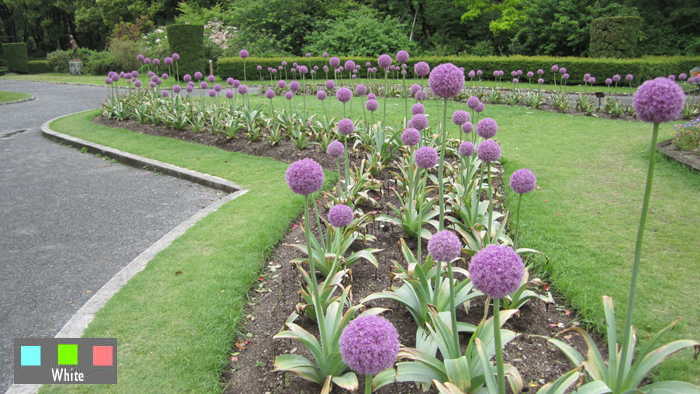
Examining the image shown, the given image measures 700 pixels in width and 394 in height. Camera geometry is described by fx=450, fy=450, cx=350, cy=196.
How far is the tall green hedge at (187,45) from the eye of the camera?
2105 cm

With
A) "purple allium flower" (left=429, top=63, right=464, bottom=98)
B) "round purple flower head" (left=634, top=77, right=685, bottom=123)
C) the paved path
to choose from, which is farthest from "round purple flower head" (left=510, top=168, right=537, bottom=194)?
the paved path

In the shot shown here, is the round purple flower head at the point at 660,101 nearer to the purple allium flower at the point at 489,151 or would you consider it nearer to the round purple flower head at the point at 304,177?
the purple allium flower at the point at 489,151

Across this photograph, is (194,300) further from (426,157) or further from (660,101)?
(660,101)

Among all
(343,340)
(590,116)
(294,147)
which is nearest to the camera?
(343,340)

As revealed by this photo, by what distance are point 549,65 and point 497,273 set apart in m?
19.6

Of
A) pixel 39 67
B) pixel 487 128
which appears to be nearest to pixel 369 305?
pixel 487 128

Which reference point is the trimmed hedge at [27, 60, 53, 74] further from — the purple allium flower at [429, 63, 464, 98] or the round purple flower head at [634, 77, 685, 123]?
the round purple flower head at [634, 77, 685, 123]

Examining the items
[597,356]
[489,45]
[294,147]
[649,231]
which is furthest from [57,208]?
[489,45]

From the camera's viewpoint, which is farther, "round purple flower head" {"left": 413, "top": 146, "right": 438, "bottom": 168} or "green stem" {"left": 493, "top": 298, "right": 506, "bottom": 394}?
"round purple flower head" {"left": 413, "top": 146, "right": 438, "bottom": 168}

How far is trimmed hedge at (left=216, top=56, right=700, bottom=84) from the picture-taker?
1747 centimetres

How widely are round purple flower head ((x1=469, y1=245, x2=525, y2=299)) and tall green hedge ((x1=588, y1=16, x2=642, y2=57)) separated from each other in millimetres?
22613

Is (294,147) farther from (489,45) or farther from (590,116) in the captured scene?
(489,45)

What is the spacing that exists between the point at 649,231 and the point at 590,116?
8.05 meters

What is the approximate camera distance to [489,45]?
2712cm
